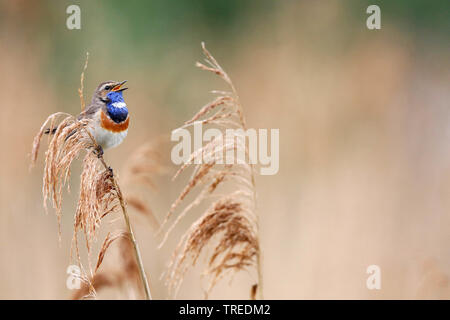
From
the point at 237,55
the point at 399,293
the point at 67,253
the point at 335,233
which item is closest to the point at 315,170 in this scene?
the point at 335,233

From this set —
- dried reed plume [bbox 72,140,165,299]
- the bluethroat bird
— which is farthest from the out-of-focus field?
the bluethroat bird

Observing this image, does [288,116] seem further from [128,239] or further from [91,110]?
[128,239]

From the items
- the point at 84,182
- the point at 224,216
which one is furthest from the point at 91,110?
the point at 224,216

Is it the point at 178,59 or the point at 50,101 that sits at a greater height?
the point at 178,59

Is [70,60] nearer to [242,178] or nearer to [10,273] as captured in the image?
[10,273]

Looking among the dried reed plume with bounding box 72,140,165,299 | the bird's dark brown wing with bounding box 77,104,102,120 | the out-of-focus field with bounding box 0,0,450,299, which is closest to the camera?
the dried reed plume with bounding box 72,140,165,299

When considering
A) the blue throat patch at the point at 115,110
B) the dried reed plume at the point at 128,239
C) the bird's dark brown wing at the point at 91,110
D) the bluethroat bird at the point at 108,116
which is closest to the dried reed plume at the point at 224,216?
A: the dried reed plume at the point at 128,239

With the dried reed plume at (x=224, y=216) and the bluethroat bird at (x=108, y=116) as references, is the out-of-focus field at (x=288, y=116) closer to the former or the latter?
the bluethroat bird at (x=108, y=116)

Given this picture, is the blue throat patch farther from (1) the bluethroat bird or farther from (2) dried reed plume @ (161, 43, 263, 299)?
(2) dried reed plume @ (161, 43, 263, 299)
